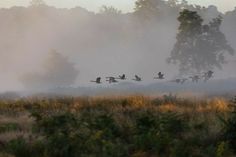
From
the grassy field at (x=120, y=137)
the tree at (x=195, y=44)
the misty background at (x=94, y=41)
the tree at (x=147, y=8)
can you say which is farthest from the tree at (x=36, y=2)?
the grassy field at (x=120, y=137)

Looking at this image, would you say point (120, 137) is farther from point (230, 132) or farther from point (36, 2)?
point (36, 2)

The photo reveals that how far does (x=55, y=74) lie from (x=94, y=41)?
5029 centimetres

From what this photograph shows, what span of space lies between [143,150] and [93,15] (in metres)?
134

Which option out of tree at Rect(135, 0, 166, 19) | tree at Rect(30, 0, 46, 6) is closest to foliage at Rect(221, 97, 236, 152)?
tree at Rect(135, 0, 166, 19)

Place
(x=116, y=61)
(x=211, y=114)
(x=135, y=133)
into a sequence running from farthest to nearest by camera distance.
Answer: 1. (x=116, y=61)
2. (x=211, y=114)
3. (x=135, y=133)

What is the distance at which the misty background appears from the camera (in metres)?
108

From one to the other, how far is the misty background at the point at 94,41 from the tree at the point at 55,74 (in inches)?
41.5

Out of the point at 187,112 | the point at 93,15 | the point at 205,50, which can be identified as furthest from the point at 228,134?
the point at 93,15

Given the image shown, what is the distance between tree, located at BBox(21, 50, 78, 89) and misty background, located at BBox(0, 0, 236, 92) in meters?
1.05

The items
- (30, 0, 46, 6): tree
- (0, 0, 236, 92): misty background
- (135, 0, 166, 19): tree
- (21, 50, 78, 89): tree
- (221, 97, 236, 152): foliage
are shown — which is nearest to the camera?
(221, 97, 236, 152): foliage

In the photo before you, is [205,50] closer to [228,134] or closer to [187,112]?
[187,112]

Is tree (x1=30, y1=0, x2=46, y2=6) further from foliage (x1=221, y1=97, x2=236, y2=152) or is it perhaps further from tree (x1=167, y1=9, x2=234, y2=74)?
foliage (x1=221, y1=97, x2=236, y2=152)

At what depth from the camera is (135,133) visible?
16.8m

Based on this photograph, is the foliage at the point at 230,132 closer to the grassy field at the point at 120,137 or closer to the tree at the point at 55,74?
the grassy field at the point at 120,137
